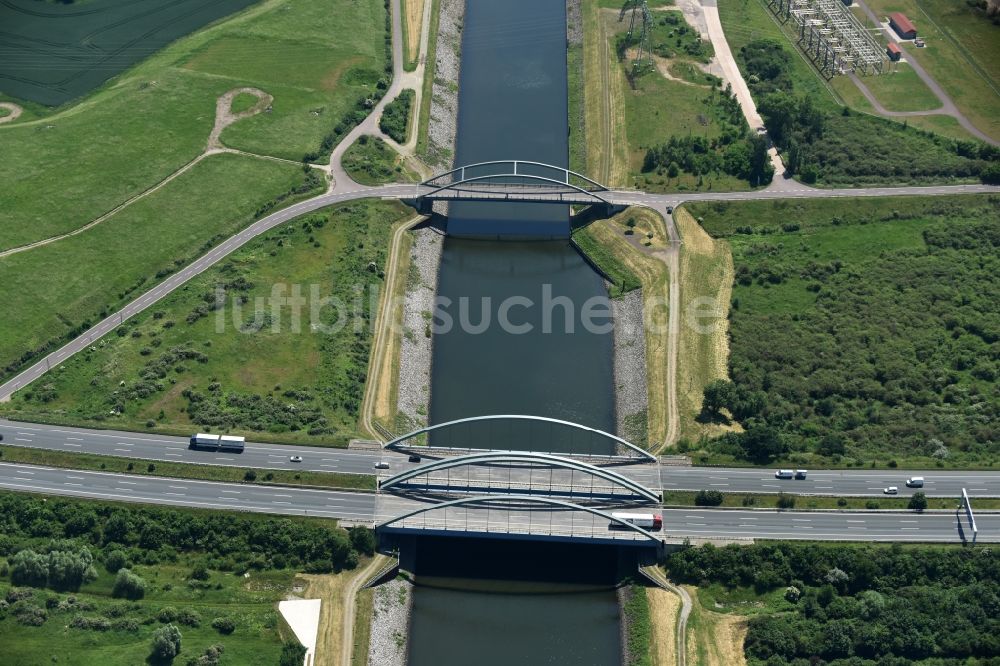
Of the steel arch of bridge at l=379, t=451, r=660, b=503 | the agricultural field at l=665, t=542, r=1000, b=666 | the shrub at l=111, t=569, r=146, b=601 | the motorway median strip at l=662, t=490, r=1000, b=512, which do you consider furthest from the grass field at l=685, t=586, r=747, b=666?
the shrub at l=111, t=569, r=146, b=601

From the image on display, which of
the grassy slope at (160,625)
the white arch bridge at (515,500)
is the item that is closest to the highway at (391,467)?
the white arch bridge at (515,500)

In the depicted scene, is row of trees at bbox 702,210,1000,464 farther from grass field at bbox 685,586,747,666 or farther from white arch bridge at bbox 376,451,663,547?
grass field at bbox 685,586,747,666

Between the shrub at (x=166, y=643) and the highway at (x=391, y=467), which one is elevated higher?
the highway at (x=391, y=467)

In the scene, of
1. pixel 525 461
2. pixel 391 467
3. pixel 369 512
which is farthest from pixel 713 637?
pixel 391 467

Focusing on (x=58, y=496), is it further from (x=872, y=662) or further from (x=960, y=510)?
(x=960, y=510)

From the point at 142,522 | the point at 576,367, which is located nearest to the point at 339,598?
the point at 142,522

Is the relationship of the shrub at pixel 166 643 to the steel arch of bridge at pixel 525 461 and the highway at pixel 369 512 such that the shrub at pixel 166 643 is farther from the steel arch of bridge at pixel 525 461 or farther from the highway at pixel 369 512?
the steel arch of bridge at pixel 525 461
